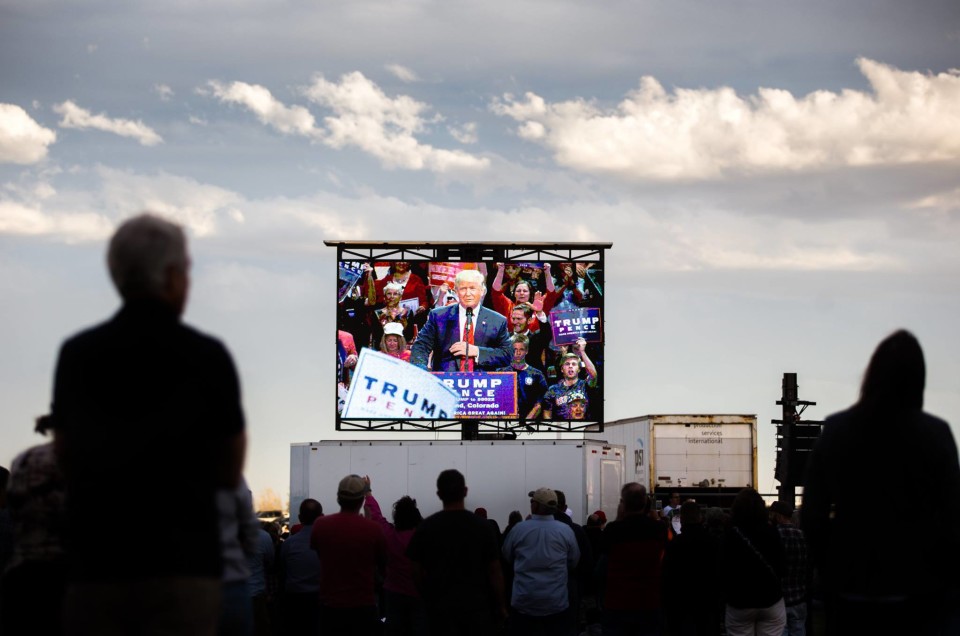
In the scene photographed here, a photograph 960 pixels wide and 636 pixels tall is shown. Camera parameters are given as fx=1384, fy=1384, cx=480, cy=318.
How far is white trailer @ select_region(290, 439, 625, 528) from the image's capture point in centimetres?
2775

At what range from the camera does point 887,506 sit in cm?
485

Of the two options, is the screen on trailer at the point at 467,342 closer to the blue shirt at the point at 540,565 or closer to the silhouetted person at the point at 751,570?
the blue shirt at the point at 540,565

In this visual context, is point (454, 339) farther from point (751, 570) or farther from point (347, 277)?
point (751, 570)

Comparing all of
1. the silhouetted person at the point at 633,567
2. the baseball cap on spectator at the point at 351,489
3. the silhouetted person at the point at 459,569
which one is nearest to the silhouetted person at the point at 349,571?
the baseball cap on spectator at the point at 351,489

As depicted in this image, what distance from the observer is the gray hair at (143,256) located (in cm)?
388

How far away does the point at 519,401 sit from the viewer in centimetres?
3209

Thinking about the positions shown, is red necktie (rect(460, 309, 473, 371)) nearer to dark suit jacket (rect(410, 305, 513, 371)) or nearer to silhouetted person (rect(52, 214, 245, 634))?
dark suit jacket (rect(410, 305, 513, 371))

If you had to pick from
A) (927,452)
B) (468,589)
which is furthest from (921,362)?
(468,589)

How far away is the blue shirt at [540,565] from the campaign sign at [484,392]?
2033 centimetres

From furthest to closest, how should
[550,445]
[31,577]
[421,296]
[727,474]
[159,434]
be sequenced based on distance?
[727,474] < [421,296] < [550,445] < [31,577] < [159,434]

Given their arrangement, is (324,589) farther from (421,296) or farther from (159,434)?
(421,296)

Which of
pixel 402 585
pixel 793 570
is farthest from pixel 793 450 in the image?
pixel 402 585

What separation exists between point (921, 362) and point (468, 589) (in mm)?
5195

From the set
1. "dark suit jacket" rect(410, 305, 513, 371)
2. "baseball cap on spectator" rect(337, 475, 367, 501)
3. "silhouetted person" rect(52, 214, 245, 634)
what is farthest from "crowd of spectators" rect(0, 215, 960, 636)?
"dark suit jacket" rect(410, 305, 513, 371)
